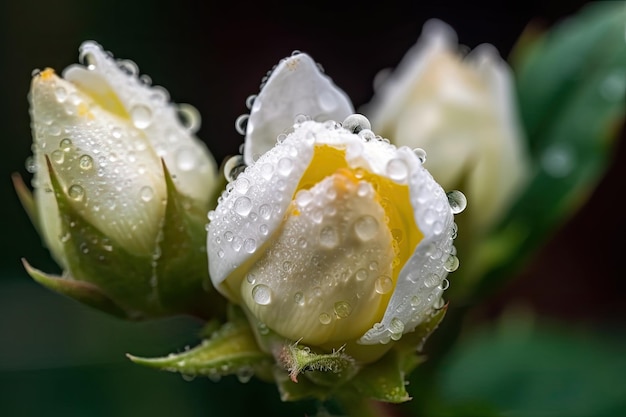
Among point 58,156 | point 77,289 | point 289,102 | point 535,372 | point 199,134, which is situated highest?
point 289,102

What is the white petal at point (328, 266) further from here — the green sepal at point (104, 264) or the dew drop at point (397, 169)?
the green sepal at point (104, 264)

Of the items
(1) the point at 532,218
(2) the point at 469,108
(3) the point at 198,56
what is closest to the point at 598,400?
(1) the point at 532,218

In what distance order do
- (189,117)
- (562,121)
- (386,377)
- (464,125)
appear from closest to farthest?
(386,377), (189,117), (464,125), (562,121)

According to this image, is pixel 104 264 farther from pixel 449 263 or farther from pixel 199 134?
pixel 199 134

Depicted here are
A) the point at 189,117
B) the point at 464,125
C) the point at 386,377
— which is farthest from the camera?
the point at 464,125

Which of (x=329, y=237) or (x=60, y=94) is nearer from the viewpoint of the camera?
(x=329, y=237)

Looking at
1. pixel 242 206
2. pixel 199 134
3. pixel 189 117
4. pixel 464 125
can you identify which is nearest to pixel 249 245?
pixel 242 206

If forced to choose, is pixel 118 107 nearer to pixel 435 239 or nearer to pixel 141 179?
pixel 141 179

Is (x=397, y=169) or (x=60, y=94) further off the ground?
(x=397, y=169)
